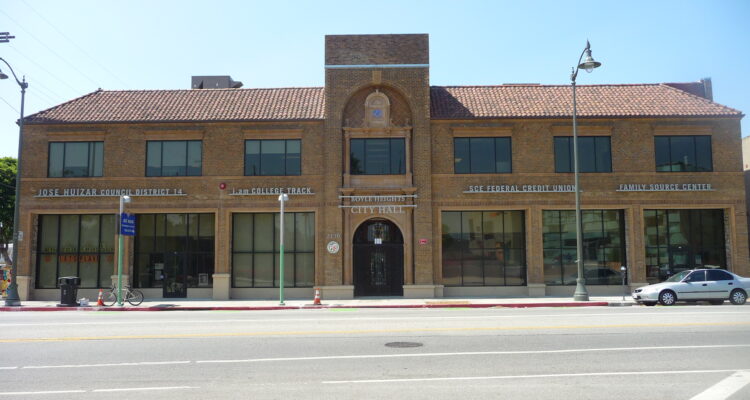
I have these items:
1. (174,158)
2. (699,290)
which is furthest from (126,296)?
(699,290)

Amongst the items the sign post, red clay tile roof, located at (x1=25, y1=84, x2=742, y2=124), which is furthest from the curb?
red clay tile roof, located at (x1=25, y1=84, x2=742, y2=124)

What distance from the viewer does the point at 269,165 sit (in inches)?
1036

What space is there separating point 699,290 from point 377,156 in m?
14.0

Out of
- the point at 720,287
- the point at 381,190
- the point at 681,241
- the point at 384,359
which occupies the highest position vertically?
the point at 381,190

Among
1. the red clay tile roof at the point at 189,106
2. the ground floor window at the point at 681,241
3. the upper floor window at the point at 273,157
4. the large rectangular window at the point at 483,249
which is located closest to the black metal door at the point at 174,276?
the upper floor window at the point at 273,157

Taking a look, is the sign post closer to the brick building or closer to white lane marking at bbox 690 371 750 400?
the brick building

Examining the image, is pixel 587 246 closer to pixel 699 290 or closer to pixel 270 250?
pixel 699 290

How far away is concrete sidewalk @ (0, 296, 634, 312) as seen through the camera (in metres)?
22.0

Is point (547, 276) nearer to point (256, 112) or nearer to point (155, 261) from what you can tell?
point (256, 112)

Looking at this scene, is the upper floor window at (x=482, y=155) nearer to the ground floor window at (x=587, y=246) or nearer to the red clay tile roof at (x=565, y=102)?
the red clay tile roof at (x=565, y=102)

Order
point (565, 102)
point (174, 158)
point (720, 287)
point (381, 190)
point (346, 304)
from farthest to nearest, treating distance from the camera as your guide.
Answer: point (565, 102) < point (174, 158) < point (381, 190) < point (346, 304) < point (720, 287)

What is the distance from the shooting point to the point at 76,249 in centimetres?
2630

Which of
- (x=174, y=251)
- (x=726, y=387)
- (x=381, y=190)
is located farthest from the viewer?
(x=174, y=251)

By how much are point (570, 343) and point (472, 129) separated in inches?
624
